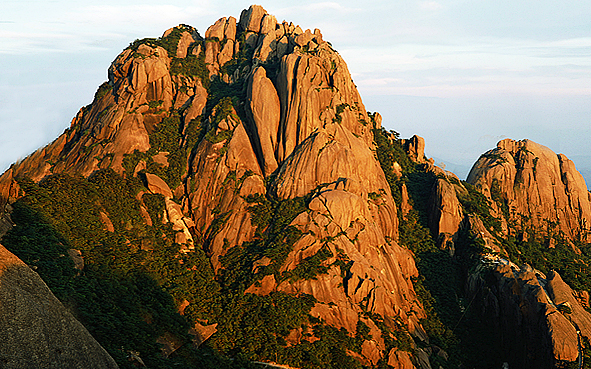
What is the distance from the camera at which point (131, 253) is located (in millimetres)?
54844

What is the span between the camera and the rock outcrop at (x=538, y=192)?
276ft

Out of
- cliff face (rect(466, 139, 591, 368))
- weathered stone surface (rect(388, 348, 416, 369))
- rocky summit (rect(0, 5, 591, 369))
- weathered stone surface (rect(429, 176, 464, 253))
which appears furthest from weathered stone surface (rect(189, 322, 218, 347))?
weathered stone surface (rect(429, 176, 464, 253))

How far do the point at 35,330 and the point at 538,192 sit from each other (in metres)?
89.9

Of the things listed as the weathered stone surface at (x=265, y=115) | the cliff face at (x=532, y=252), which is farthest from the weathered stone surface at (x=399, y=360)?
the weathered stone surface at (x=265, y=115)

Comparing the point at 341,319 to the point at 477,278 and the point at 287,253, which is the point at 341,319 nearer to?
the point at 287,253

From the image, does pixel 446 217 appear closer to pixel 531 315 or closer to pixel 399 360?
pixel 531 315

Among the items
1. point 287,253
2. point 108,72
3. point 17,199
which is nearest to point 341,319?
point 287,253

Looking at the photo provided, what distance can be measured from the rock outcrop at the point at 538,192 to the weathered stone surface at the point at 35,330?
78273 millimetres

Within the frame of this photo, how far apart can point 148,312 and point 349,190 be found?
114 ft

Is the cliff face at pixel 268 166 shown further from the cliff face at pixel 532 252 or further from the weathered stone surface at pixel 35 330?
the weathered stone surface at pixel 35 330

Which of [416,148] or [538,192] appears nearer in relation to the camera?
[538,192]

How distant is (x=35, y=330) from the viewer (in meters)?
18.8

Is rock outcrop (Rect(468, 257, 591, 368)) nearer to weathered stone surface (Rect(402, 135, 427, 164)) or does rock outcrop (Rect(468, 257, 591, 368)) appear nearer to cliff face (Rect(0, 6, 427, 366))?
cliff face (Rect(0, 6, 427, 366))

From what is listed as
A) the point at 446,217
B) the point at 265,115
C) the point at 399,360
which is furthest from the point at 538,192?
the point at 265,115
